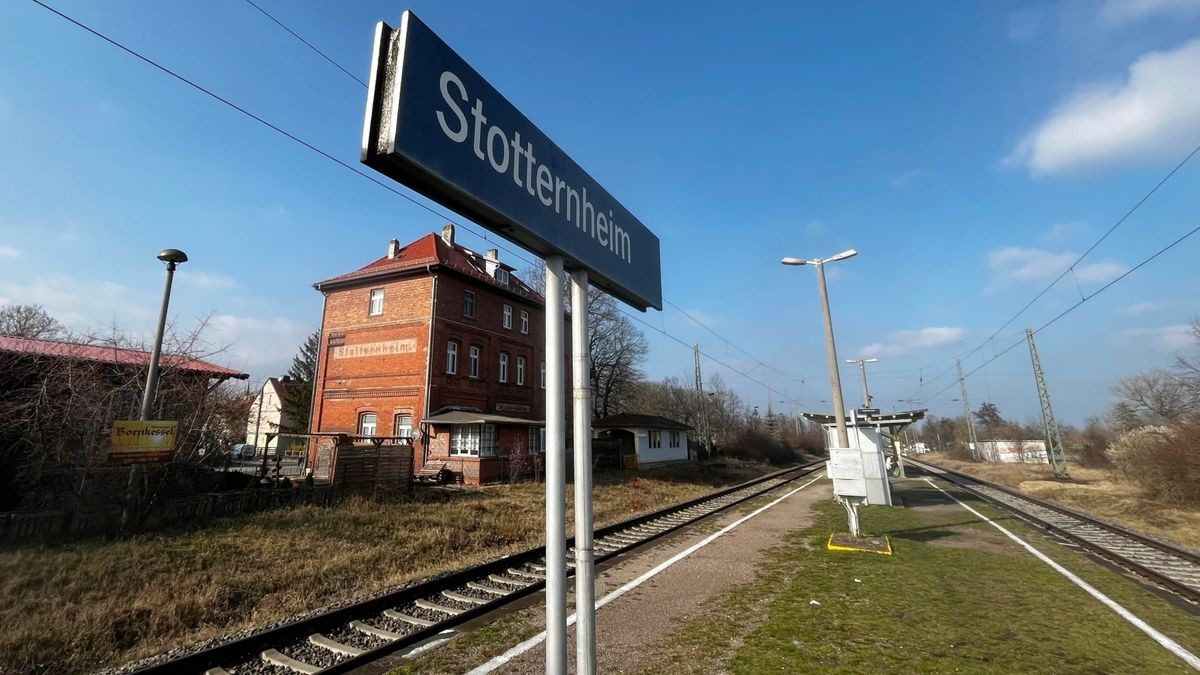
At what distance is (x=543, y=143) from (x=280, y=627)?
585cm

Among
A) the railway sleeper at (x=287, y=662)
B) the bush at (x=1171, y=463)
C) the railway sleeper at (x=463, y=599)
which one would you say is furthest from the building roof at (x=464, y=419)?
the bush at (x=1171, y=463)

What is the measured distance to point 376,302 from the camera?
84.2 feet

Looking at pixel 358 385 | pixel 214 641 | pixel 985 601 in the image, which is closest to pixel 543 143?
pixel 214 641

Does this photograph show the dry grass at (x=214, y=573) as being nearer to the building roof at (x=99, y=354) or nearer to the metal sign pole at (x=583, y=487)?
the building roof at (x=99, y=354)

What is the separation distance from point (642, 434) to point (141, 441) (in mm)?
26737

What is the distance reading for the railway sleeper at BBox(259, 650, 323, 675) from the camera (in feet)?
14.8

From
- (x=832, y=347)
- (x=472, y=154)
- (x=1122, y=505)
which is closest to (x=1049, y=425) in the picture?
(x=1122, y=505)

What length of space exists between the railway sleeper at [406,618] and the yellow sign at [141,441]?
25.6ft

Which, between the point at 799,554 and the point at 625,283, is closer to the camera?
the point at 625,283

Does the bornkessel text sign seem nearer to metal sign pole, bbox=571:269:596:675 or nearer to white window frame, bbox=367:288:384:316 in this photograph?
metal sign pole, bbox=571:269:596:675

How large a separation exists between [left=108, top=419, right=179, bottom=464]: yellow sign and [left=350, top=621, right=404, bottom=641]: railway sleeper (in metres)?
7.84

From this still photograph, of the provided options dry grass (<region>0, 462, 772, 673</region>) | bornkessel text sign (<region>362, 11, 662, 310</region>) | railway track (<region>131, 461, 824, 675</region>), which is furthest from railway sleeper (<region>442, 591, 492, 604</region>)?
bornkessel text sign (<region>362, 11, 662, 310</region>)

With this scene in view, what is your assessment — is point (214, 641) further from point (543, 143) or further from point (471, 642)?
point (543, 143)

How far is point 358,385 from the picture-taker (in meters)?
24.9
